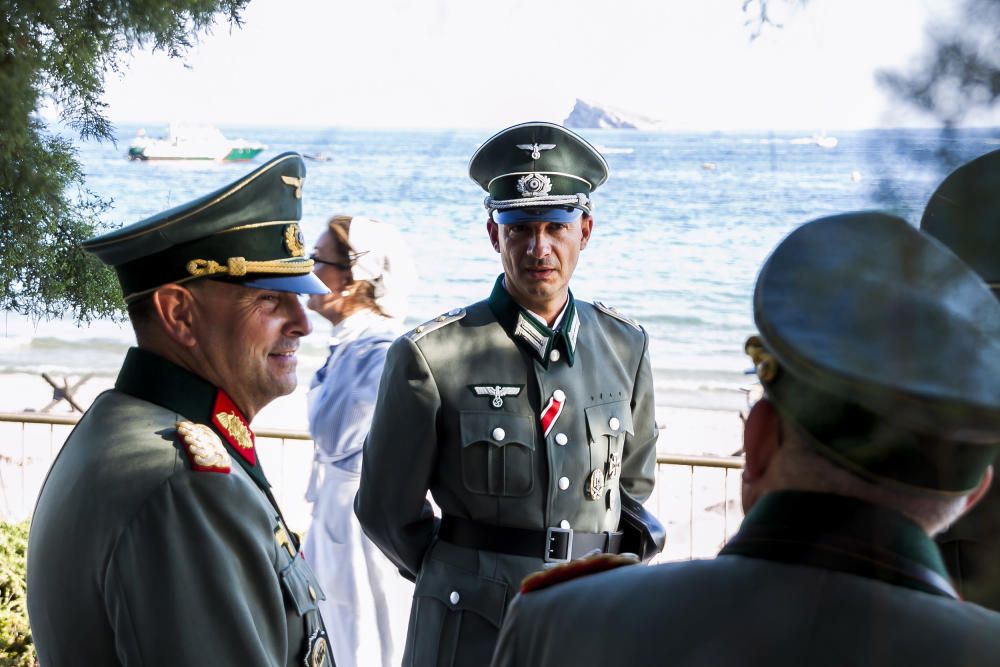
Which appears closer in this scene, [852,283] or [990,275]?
[852,283]

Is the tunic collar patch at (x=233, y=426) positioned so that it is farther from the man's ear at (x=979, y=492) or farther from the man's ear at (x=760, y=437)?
the man's ear at (x=979, y=492)

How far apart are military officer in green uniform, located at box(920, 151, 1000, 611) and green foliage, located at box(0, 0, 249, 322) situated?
1.09 m

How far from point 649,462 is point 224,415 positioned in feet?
5.71

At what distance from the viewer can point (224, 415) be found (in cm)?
196

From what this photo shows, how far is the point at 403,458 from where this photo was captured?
3.04 meters

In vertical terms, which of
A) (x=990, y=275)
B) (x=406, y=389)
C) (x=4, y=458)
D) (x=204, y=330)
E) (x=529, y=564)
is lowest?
(x=4, y=458)

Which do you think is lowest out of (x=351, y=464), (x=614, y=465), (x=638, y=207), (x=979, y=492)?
(x=638, y=207)

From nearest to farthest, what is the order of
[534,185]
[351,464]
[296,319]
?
[296,319] → [534,185] → [351,464]

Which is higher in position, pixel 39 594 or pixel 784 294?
pixel 784 294

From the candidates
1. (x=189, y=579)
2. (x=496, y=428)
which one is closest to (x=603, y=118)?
(x=189, y=579)

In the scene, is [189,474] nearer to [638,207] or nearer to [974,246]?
[974,246]

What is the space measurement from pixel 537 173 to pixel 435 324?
549mm

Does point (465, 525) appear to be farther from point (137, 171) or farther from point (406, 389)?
point (137, 171)

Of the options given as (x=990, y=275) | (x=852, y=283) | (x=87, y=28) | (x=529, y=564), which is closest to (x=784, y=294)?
(x=852, y=283)
